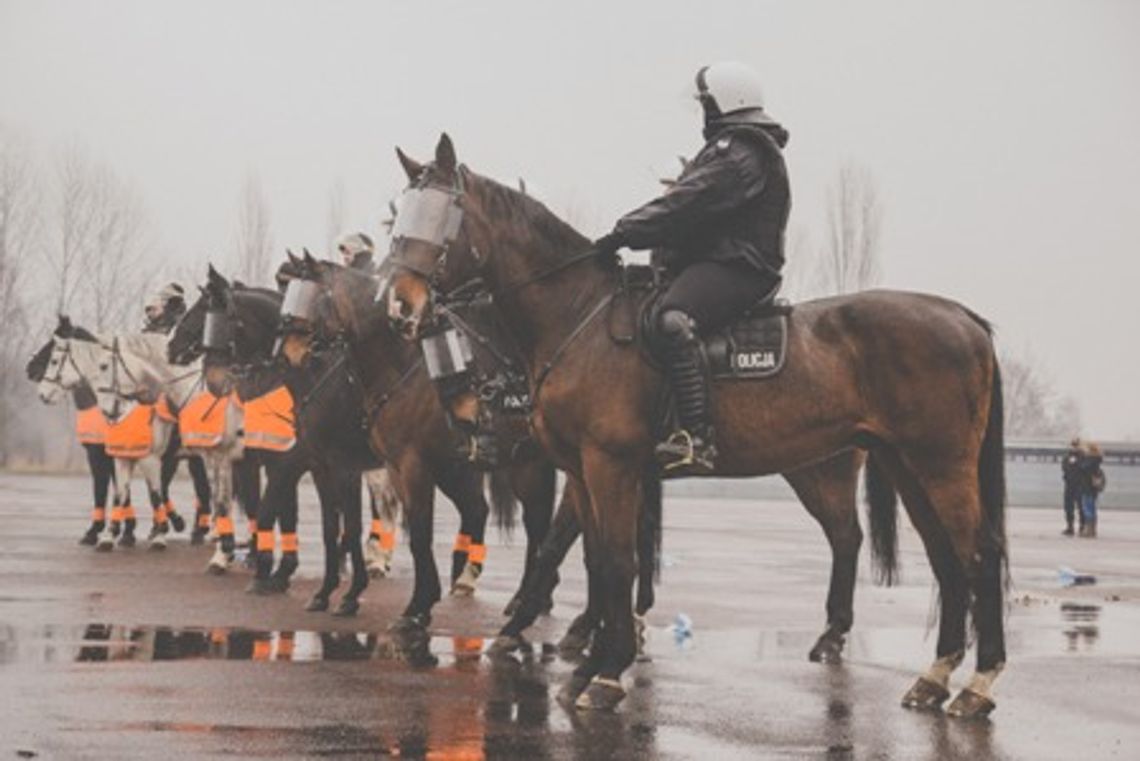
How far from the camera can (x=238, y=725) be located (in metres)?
8.39

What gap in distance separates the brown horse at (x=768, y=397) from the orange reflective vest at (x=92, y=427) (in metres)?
11.6

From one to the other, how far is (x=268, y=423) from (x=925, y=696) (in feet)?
26.4

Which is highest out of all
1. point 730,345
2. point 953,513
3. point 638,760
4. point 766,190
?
point 766,190

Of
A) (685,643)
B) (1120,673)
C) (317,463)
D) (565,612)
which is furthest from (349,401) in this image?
(1120,673)

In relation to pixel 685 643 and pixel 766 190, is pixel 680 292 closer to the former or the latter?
pixel 766 190

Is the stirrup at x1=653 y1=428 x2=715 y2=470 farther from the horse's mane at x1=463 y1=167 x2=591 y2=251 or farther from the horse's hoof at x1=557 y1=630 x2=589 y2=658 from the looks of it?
the horse's hoof at x1=557 y1=630 x2=589 y2=658

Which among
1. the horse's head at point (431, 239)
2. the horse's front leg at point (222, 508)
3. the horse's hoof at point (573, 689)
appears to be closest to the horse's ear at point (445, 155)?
the horse's head at point (431, 239)

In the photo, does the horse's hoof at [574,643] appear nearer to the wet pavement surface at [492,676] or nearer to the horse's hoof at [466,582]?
the wet pavement surface at [492,676]

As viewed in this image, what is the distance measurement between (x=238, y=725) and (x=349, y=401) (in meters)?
5.86

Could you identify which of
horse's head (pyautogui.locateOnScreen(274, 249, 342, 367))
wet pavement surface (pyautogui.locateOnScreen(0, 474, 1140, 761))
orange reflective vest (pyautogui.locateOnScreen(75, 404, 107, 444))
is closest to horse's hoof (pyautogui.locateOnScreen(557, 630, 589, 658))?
wet pavement surface (pyautogui.locateOnScreen(0, 474, 1140, 761))

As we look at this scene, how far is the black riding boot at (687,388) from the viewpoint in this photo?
9.33 m

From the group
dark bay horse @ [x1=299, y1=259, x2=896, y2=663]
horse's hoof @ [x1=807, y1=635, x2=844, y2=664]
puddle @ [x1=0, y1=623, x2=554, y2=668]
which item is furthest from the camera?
dark bay horse @ [x1=299, y1=259, x2=896, y2=663]

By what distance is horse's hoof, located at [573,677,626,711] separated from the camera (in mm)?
9266

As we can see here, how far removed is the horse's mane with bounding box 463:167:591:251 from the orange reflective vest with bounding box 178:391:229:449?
28.4 ft
